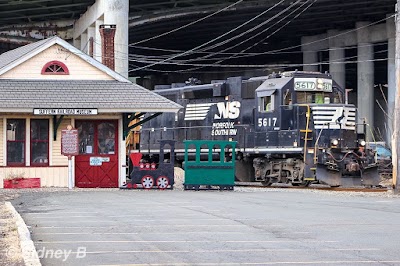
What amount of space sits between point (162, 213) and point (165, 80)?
70393 millimetres

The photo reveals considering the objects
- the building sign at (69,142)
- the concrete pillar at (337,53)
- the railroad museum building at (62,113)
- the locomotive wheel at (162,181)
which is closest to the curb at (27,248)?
the building sign at (69,142)

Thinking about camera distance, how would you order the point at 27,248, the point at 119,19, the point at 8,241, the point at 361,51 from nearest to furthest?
the point at 27,248, the point at 8,241, the point at 119,19, the point at 361,51

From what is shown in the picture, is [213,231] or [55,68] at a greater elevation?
[55,68]

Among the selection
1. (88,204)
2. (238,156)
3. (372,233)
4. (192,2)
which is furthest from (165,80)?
(372,233)

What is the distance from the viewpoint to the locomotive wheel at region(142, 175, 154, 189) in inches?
1209

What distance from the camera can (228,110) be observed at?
35344mm

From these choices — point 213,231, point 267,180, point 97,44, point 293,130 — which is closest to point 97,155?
point 267,180

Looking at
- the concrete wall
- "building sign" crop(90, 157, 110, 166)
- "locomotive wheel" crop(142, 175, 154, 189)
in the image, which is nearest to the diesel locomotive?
"locomotive wheel" crop(142, 175, 154, 189)

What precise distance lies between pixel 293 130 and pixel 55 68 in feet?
30.4

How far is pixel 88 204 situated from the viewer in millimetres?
22062

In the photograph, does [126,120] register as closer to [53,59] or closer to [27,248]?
[53,59]

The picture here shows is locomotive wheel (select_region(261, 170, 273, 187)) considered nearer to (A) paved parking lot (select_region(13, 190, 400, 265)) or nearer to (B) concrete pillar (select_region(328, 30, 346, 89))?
(A) paved parking lot (select_region(13, 190, 400, 265))

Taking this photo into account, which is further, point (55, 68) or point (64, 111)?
point (55, 68)

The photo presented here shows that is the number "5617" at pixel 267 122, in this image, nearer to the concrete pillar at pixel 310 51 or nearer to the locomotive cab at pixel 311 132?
the locomotive cab at pixel 311 132
